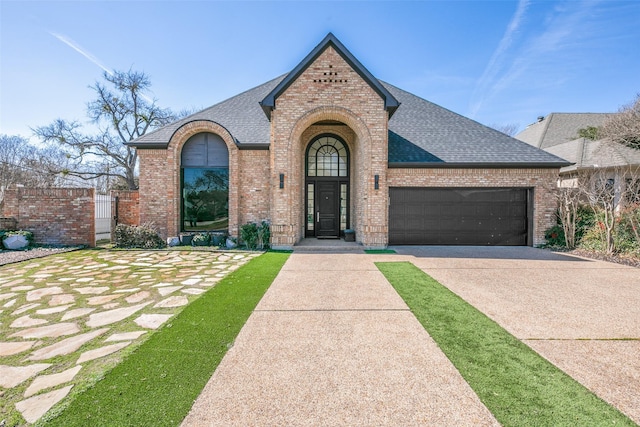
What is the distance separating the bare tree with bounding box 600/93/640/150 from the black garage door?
1118 cm

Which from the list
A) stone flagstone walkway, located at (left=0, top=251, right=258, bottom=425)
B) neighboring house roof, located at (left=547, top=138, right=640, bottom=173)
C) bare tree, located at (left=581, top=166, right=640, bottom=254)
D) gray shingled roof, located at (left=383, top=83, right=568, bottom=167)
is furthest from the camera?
neighboring house roof, located at (left=547, top=138, right=640, bottom=173)

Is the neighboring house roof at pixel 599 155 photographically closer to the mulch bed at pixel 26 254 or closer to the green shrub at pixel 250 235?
the green shrub at pixel 250 235

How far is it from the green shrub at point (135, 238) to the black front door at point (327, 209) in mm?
6148

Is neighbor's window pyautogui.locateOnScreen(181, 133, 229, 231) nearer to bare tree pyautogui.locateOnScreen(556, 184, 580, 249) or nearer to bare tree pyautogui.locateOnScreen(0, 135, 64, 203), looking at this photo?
bare tree pyautogui.locateOnScreen(556, 184, 580, 249)

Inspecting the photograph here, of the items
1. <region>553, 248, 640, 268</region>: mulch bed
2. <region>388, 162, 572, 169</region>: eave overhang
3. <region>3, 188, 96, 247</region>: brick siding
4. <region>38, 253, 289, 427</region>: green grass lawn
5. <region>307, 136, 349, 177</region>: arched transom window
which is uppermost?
<region>307, 136, 349, 177</region>: arched transom window

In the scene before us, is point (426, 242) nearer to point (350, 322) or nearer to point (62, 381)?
point (350, 322)

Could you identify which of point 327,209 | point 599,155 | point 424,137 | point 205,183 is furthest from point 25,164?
point 599,155

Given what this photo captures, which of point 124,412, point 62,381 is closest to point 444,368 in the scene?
point 124,412

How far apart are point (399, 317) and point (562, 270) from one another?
5726 mm

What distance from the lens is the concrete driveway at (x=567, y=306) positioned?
2.78 metres

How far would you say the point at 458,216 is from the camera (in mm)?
11008

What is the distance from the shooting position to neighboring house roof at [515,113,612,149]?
2184cm

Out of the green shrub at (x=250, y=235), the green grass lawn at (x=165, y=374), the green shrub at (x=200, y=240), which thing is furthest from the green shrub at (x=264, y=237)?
the green grass lawn at (x=165, y=374)

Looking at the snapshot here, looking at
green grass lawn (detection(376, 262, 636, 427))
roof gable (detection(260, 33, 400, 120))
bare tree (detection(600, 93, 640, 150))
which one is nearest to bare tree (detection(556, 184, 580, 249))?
roof gable (detection(260, 33, 400, 120))
